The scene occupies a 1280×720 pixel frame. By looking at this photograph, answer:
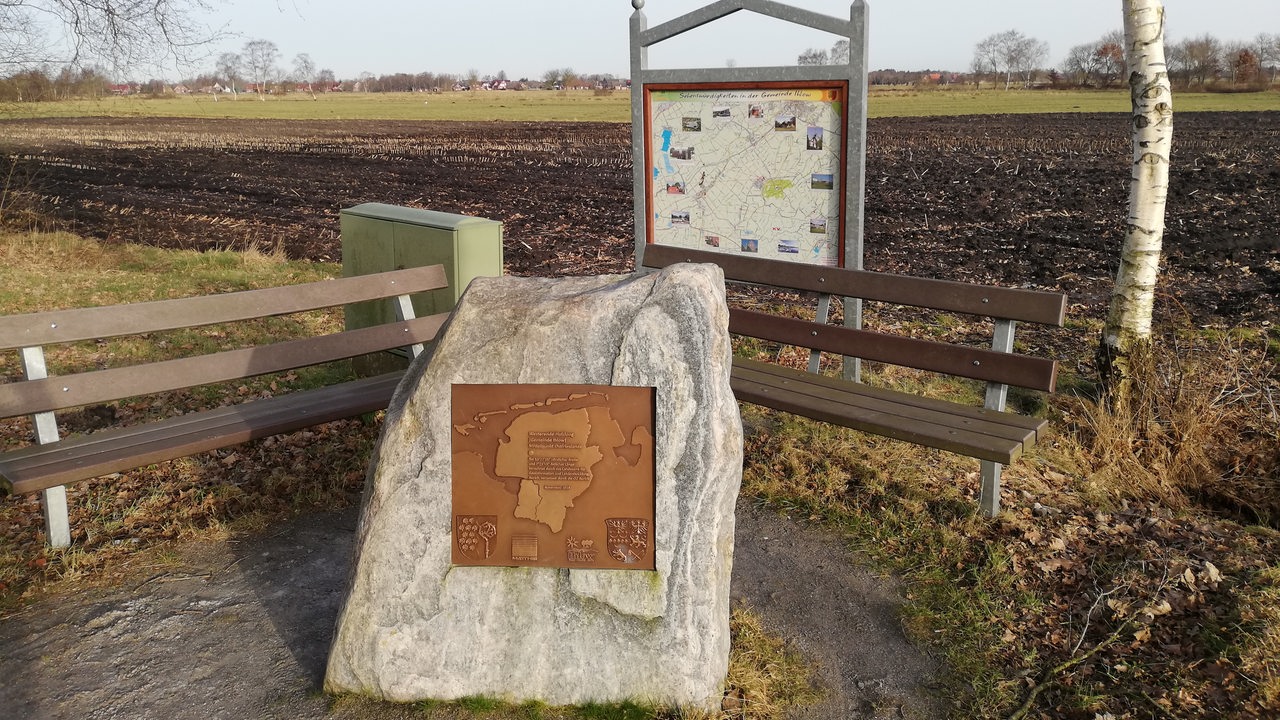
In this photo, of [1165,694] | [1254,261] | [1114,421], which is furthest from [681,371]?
[1254,261]

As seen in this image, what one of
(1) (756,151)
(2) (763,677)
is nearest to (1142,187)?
(1) (756,151)

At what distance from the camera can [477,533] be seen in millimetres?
3084

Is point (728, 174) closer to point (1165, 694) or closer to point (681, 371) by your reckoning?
point (681, 371)

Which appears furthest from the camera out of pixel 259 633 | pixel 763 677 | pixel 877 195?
pixel 877 195

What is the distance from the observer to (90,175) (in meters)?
22.7

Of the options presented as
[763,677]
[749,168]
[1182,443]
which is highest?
[749,168]

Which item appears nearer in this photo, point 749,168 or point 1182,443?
point 1182,443

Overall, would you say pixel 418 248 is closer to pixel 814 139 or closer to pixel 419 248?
pixel 419 248

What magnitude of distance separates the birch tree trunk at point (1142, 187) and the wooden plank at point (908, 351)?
1631 mm

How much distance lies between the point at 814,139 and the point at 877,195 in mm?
10866

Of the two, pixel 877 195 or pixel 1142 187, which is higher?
pixel 1142 187

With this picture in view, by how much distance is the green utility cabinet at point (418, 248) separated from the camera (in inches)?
222

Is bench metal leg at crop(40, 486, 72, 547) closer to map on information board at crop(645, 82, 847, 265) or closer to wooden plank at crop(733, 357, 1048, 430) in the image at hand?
wooden plank at crop(733, 357, 1048, 430)

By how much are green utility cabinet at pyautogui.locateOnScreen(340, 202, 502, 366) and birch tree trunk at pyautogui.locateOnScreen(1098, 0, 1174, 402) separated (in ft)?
12.1
